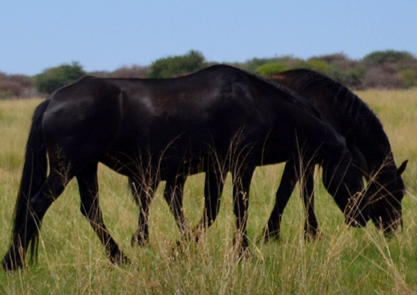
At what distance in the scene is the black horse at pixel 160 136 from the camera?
5.18 meters

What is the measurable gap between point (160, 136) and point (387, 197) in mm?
2100

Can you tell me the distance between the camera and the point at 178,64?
127ft

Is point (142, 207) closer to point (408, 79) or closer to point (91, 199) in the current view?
point (91, 199)

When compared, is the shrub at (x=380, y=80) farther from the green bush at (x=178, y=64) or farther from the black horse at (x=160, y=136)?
the black horse at (x=160, y=136)

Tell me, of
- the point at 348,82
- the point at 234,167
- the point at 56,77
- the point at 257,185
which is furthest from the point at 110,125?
the point at 56,77

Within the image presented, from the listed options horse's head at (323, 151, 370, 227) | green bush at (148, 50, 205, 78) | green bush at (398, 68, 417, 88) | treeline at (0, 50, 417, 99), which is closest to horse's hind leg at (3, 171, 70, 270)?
horse's head at (323, 151, 370, 227)

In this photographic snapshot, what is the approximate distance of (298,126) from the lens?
5.77 m

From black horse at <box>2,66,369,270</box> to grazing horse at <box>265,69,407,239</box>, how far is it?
484 mm

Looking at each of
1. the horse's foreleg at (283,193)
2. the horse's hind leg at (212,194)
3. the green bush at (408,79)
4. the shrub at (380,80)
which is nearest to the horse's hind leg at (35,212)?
the horse's hind leg at (212,194)

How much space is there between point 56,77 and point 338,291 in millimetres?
44672

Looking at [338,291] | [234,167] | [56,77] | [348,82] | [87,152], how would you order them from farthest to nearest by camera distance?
[56,77] < [348,82] < [234,167] < [87,152] < [338,291]

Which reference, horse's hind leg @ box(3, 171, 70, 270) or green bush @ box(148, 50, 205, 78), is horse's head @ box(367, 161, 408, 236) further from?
green bush @ box(148, 50, 205, 78)

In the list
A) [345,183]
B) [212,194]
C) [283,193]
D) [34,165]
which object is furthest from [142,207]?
[345,183]

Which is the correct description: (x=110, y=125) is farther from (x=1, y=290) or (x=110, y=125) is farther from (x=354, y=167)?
(x=354, y=167)
